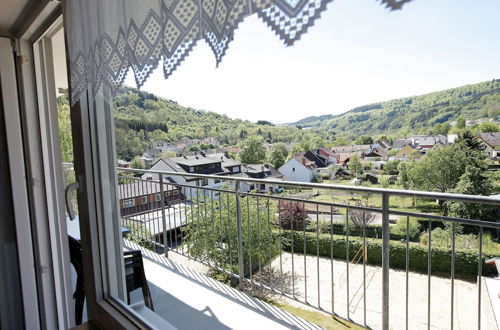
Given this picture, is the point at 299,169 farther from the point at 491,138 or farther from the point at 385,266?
the point at 491,138

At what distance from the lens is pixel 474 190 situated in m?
1.67

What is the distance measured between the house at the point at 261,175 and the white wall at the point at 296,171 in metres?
0.09

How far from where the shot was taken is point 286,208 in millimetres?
2842

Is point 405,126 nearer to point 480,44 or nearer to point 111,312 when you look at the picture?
point 480,44

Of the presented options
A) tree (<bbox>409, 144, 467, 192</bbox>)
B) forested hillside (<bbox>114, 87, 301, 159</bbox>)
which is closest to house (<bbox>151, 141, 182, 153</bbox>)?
forested hillside (<bbox>114, 87, 301, 159</bbox>)

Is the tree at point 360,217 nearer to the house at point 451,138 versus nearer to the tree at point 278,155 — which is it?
the tree at point 278,155

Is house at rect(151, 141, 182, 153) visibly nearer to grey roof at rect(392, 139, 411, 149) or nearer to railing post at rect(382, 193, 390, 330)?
grey roof at rect(392, 139, 411, 149)

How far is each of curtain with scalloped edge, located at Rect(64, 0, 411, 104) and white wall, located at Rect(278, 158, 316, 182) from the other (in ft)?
4.98

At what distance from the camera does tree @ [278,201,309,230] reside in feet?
9.02

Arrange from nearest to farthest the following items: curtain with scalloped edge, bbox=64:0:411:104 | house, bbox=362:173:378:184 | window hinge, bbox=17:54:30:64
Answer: curtain with scalloped edge, bbox=64:0:411:104
window hinge, bbox=17:54:30:64
house, bbox=362:173:378:184

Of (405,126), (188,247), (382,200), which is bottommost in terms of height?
(188,247)

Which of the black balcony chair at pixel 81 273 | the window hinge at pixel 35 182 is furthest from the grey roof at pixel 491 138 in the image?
the window hinge at pixel 35 182

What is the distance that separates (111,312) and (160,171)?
247cm

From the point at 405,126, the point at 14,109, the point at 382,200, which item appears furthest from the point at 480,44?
the point at 14,109
